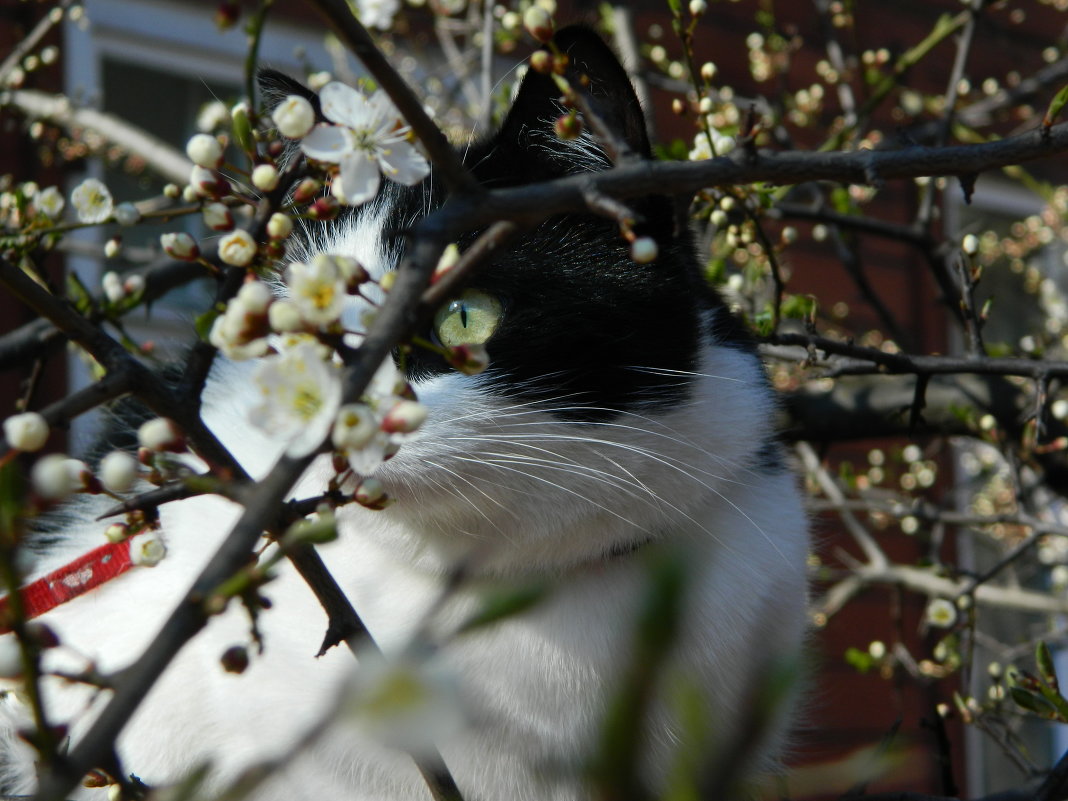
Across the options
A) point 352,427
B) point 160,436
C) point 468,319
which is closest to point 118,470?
point 160,436

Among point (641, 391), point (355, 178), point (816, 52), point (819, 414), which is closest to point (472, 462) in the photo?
point (641, 391)

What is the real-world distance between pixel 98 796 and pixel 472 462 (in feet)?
1.64

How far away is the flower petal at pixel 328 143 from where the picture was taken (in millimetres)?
479

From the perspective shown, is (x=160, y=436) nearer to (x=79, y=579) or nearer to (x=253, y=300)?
(x=253, y=300)

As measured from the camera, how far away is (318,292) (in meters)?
0.38

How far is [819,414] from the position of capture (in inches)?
57.6

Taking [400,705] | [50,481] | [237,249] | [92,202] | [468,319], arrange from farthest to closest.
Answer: [468,319] < [92,202] < [237,249] < [50,481] < [400,705]

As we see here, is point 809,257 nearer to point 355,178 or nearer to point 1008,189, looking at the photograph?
point 1008,189

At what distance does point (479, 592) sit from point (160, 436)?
1.73 ft

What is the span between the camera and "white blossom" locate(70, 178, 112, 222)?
723 mm

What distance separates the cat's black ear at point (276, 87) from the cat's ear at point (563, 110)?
0.21m

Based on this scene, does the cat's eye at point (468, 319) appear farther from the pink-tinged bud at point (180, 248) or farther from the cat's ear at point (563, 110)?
the pink-tinged bud at point (180, 248)

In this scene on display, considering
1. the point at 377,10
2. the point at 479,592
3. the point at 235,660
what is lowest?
the point at 479,592

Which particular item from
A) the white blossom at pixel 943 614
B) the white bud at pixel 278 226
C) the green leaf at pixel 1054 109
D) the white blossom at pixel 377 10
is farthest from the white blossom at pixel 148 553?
the white blossom at pixel 943 614
